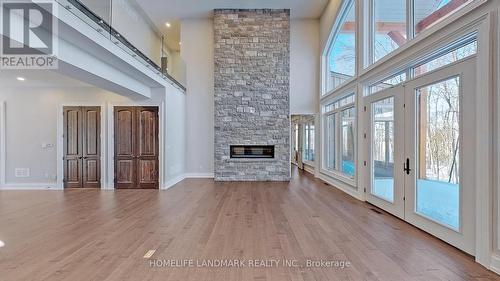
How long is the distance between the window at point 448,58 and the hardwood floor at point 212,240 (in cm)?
221

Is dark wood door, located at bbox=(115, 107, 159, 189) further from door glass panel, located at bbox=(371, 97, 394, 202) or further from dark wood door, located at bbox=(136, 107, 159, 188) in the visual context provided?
door glass panel, located at bbox=(371, 97, 394, 202)

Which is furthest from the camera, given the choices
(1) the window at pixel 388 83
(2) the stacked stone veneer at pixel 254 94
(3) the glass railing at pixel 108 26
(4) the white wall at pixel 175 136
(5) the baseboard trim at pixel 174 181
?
(2) the stacked stone veneer at pixel 254 94

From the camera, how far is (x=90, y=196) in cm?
661

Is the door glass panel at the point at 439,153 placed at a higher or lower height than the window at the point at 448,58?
lower

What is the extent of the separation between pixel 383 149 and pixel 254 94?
4.99m

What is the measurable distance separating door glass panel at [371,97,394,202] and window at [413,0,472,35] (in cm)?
121

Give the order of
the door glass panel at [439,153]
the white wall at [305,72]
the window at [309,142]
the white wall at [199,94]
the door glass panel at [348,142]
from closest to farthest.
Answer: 1. the door glass panel at [439,153]
2. the door glass panel at [348,142]
3. the white wall at [199,94]
4. the white wall at [305,72]
5. the window at [309,142]

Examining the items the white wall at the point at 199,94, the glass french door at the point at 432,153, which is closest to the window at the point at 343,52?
→ the glass french door at the point at 432,153

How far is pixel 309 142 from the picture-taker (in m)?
11.9

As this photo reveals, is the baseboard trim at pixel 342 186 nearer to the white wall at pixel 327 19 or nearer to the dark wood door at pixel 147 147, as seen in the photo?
the white wall at pixel 327 19

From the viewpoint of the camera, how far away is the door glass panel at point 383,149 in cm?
504

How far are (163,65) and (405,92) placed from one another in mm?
5730

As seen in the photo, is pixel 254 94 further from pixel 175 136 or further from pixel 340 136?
pixel 340 136

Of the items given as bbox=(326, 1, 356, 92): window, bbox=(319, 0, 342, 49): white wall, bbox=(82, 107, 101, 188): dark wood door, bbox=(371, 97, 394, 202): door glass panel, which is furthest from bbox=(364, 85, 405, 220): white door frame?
bbox=(82, 107, 101, 188): dark wood door
